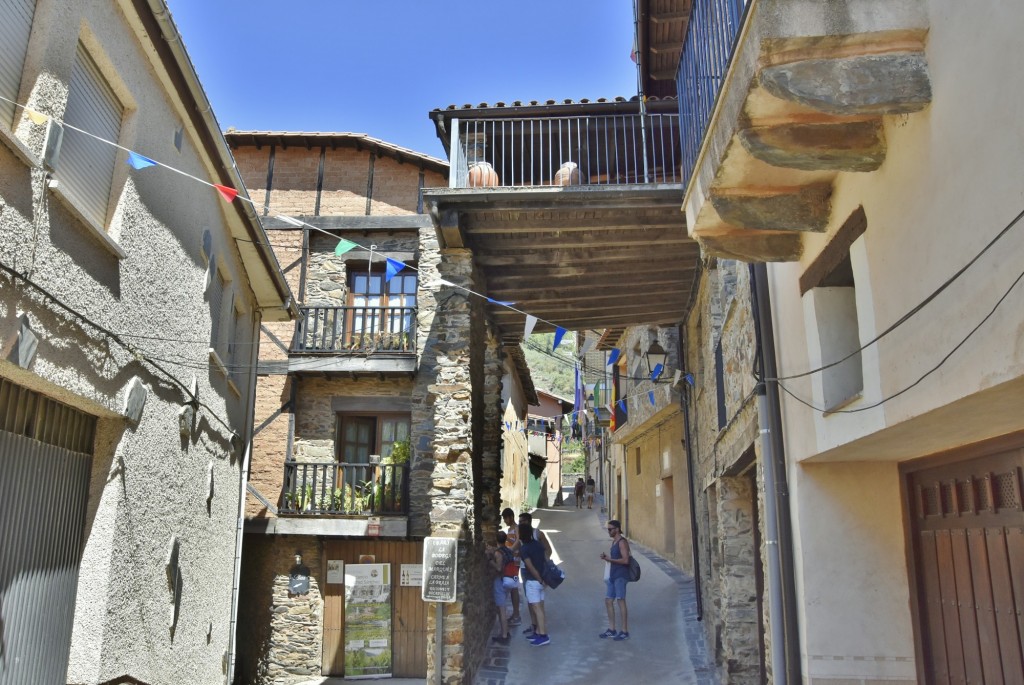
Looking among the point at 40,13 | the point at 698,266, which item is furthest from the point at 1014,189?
the point at 698,266

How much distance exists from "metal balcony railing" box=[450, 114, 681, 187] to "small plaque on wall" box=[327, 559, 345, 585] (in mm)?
7296

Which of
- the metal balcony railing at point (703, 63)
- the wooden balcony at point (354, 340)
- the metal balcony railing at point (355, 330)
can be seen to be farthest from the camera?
the metal balcony railing at point (355, 330)

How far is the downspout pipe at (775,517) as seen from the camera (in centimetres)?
516

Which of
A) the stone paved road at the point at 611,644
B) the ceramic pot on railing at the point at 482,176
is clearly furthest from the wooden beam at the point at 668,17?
the stone paved road at the point at 611,644

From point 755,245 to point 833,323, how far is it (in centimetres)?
67

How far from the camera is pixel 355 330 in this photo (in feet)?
48.1

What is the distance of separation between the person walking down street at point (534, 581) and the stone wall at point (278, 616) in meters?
4.78

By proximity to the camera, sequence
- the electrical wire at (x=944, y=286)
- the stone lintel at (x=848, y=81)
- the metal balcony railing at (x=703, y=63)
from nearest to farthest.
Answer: the electrical wire at (x=944, y=286) < the stone lintel at (x=848, y=81) < the metal balcony railing at (x=703, y=63)

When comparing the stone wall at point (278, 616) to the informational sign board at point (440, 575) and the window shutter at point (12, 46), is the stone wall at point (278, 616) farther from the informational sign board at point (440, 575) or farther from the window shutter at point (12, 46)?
the window shutter at point (12, 46)

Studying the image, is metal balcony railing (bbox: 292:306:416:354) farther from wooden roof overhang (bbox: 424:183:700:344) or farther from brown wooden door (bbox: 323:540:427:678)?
brown wooden door (bbox: 323:540:427:678)

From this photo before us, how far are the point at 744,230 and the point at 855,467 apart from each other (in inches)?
64.5

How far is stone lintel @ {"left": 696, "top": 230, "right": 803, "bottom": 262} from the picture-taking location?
4.98 meters

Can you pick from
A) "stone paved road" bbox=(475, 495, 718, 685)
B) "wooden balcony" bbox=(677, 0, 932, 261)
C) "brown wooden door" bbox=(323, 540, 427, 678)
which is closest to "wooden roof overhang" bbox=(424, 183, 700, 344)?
"wooden balcony" bbox=(677, 0, 932, 261)

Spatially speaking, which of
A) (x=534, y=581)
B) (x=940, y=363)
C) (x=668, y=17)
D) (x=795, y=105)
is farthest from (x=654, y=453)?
(x=940, y=363)
